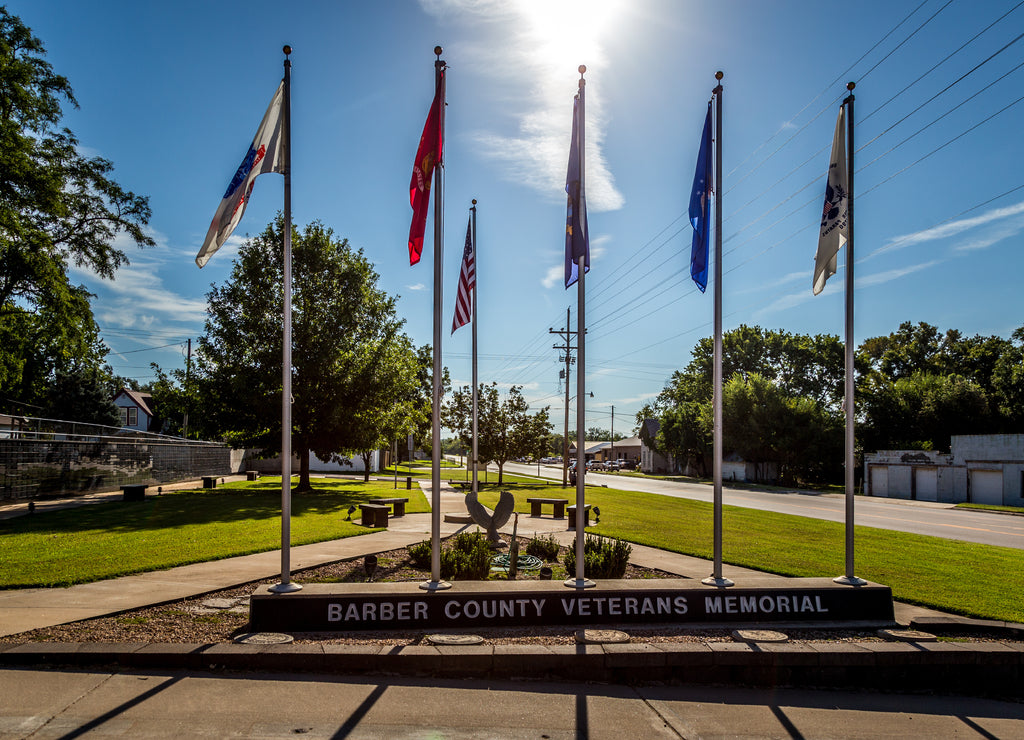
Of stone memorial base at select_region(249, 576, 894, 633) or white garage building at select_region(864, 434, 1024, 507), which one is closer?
stone memorial base at select_region(249, 576, 894, 633)

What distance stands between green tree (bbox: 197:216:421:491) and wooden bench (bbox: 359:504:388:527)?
11368mm

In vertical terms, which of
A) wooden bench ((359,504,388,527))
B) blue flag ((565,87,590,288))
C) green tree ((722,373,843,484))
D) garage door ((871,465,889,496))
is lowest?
garage door ((871,465,889,496))

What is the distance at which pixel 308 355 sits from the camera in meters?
27.8

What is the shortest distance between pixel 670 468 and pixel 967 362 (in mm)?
33345

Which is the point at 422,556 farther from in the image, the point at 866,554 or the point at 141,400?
the point at 141,400

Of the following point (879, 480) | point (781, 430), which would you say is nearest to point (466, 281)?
point (879, 480)

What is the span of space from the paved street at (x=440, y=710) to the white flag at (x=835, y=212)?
498 centimetres

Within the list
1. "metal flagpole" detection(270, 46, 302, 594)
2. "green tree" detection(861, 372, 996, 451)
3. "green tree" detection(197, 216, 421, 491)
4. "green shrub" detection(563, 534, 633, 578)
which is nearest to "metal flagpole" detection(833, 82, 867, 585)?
"green shrub" detection(563, 534, 633, 578)

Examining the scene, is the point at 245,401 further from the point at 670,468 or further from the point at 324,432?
the point at 670,468

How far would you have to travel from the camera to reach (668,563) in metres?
11.4

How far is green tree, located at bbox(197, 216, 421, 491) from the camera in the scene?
2758 cm

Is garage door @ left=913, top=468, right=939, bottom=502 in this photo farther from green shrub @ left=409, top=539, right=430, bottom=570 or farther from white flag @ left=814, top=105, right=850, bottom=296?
green shrub @ left=409, top=539, right=430, bottom=570

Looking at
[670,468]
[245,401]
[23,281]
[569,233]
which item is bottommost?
[670,468]

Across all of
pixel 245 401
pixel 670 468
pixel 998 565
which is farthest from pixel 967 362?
pixel 245 401
